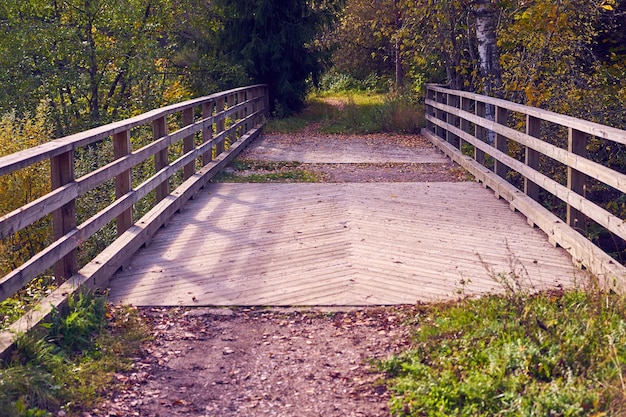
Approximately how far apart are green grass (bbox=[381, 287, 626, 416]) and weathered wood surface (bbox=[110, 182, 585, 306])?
557 millimetres

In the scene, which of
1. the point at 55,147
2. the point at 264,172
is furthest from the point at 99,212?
the point at 264,172

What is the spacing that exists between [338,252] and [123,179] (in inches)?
78.4

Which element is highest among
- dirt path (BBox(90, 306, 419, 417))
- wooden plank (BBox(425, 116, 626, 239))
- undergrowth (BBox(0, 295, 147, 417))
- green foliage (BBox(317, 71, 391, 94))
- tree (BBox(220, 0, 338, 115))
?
tree (BBox(220, 0, 338, 115))

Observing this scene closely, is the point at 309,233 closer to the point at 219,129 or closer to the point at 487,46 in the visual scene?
the point at 219,129

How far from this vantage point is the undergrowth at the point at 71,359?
412 centimetres

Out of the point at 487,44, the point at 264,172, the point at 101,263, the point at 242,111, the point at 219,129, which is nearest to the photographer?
the point at 101,263

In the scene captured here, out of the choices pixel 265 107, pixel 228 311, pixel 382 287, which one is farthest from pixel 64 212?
pixel 265 107

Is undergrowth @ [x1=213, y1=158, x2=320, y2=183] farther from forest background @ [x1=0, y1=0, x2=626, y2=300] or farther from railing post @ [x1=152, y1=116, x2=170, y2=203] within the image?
railing post @ [x1=152, y1=116, x2=170, y2=203]

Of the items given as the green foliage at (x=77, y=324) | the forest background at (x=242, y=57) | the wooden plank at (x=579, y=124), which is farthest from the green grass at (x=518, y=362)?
the forest background at (x=242, y=57)

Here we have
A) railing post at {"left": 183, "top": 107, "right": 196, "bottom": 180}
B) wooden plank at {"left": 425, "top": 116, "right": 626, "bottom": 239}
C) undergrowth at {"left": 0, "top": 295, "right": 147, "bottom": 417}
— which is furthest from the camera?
railing post at {"left": 183, "top": 107, "right": 196, "bottom": 180}

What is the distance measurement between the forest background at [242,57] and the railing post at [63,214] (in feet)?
12.0

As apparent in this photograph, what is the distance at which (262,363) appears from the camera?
5129 mm

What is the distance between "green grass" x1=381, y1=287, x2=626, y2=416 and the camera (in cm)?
395

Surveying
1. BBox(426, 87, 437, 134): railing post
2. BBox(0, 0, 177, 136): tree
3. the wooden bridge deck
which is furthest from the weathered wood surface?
BBox(0, 0, 177, 136): tree
